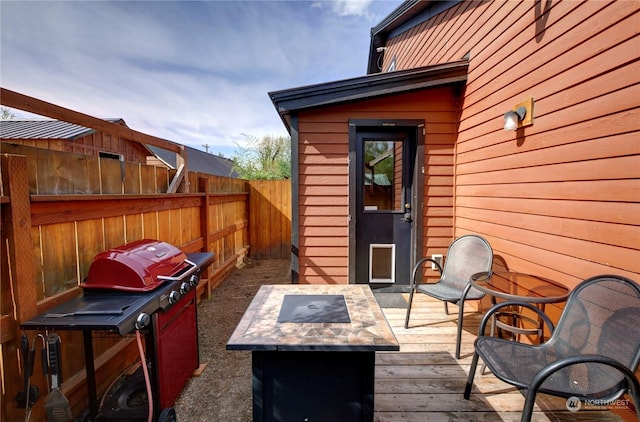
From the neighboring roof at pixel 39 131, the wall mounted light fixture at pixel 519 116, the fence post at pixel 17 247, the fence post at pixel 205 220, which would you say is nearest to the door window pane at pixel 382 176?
the wall mounted light fixture at pixel 519 116

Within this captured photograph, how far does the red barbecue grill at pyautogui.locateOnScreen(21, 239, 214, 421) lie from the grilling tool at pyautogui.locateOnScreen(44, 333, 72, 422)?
0.27ft

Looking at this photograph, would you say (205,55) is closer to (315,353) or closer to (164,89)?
(164,89)

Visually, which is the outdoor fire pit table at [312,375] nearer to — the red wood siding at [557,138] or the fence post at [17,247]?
the fence post at [17,247]

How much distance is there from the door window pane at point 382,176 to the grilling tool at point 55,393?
2967mm

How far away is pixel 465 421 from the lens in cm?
156

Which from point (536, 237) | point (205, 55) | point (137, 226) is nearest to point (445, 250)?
point (536, 237)

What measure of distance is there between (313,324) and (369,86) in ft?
8.90

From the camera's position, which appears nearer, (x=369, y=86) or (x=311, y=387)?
(x=311, y=387)

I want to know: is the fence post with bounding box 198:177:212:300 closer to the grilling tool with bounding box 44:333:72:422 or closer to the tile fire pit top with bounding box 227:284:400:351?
the tile fire pit top with bounding box 227:284:400:351

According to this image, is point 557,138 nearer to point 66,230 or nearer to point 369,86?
point 369,86

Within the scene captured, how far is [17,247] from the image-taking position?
1.27m

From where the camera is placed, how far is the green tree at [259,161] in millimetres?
9086

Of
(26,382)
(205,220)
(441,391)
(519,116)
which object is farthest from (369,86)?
(26,382)

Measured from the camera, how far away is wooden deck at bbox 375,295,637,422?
161 cm
